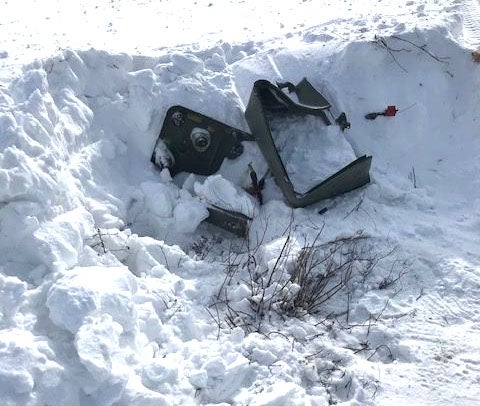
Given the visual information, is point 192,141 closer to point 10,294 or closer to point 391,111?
point 391,111

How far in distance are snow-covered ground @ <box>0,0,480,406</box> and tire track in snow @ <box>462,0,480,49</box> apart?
1.3 inches

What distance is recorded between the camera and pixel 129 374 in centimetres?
346

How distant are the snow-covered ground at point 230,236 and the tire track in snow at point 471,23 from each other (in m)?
0.03

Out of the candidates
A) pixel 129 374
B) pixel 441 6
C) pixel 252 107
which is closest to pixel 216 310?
pixel 129 374

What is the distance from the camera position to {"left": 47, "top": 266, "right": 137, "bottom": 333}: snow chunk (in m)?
3.53

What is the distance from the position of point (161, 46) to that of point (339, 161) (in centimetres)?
284

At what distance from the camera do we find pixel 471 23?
308 inches

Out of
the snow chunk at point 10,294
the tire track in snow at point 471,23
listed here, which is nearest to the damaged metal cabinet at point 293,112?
the tire track in snow at point 471,23

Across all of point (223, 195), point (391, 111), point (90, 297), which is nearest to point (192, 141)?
point (223, 195)

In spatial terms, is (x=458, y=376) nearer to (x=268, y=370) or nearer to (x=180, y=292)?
(x=268, y=370)

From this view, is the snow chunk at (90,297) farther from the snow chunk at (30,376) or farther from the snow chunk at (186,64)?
the snow chunk at (186,64)

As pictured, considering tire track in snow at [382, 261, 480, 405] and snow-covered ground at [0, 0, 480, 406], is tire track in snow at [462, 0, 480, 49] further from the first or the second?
tire track in snow at [382, 261, 480, 405]

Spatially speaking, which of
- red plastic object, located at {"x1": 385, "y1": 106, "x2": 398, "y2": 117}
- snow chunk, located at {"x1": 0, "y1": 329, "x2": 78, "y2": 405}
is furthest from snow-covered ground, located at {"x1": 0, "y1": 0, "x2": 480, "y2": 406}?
red plastic object, located at {"x1": 385, "y1": 106, "x2": 398, "y2": 117}

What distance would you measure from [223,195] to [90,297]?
2300 millimetres
